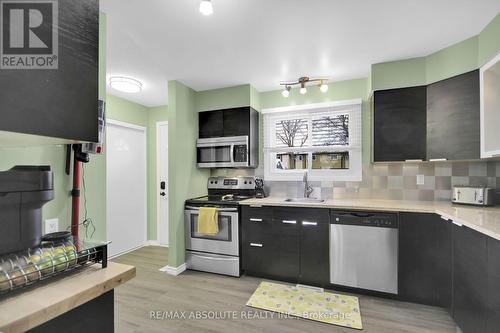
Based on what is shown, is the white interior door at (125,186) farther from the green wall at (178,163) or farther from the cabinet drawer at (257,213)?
the cabinet drawer at (257,213)

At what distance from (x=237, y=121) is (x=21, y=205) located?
8.89 ft

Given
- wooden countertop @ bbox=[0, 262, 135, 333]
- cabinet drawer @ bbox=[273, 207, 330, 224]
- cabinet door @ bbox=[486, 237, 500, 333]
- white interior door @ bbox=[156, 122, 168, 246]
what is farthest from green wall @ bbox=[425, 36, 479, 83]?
white interior door @ bbox=[156, 122, 168, 246]

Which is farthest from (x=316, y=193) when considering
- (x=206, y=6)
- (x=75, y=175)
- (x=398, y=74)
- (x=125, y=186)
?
(x=125, y=186)

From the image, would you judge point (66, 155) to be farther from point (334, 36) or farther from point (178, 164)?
point (334, 36)

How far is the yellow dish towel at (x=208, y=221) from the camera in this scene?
2.92 metres

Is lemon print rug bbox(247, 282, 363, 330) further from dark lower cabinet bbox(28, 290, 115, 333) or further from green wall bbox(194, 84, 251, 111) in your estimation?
green wall bbox(194, 84, 251, 111)

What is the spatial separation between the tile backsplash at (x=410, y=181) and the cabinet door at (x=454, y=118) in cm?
44

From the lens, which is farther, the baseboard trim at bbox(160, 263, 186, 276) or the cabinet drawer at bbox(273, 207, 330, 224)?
the baseboard trim at bbox(160, 263, 186, 276)

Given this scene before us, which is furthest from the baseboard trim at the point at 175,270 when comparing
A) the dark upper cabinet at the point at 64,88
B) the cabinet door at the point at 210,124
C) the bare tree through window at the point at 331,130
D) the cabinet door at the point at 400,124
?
the cabinet door at the point at 400,124

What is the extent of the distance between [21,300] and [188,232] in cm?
248

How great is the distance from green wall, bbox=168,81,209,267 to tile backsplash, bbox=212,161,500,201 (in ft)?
5.01

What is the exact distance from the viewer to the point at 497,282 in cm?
137

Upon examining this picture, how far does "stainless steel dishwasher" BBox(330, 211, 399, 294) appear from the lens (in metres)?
2.33

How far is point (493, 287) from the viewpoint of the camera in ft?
4.61
